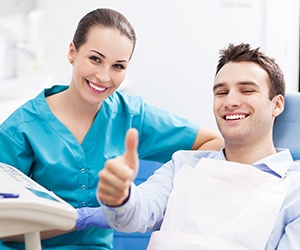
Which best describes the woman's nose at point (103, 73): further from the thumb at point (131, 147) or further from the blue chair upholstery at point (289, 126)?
the thumb at point (131, 147)

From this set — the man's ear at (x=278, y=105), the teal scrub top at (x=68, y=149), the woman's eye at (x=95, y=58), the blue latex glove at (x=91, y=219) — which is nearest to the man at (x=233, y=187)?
the man's ear at (x=278, y=105)

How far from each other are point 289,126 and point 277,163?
9.4 inches

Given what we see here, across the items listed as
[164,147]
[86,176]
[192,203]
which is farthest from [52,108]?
[192,203]

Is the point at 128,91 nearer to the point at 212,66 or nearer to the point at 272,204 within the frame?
the point at 212,66

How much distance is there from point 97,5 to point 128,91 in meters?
0.48

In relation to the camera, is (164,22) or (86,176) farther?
(164,22)

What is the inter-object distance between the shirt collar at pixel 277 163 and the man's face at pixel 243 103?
0.06 metres

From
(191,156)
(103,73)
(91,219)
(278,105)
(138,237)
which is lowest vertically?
(138,237)

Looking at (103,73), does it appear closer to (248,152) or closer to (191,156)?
(191,156)

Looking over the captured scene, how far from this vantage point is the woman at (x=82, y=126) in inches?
70.4

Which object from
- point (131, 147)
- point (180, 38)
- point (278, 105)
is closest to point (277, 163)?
point (278, 105)

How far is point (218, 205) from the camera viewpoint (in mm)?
1541

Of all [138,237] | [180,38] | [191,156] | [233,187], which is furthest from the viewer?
[180,38]

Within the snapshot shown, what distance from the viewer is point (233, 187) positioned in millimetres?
1568
